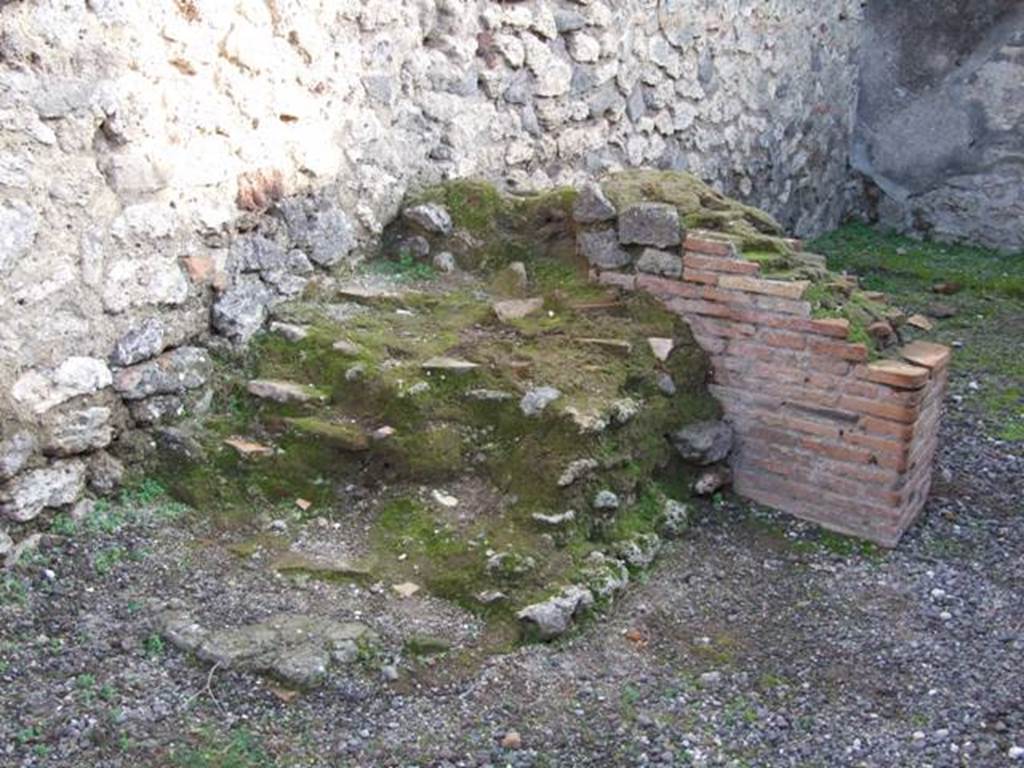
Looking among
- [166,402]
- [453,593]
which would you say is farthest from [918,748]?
[166,402]

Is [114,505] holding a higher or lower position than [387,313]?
lower

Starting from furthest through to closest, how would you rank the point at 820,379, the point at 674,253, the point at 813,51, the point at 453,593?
1. the point at 813,51
2. the point at 674,253
3. the point at 820,379
4. the point at 453,593

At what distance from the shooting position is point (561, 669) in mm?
3195

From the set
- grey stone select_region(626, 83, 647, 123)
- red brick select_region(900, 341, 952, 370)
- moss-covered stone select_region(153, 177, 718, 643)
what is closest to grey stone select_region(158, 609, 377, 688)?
moss-covered stone select_region(153, 177, 718, 643)

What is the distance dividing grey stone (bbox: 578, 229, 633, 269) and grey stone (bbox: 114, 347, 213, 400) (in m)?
1.49

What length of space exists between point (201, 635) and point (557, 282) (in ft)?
6.84

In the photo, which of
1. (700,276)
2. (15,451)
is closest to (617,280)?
(700,276)

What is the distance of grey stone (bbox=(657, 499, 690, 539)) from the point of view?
3953 millimetres

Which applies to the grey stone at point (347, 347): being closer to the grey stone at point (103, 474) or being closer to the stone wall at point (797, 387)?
the grey stone at point (103, 474)

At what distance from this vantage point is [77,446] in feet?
11.6

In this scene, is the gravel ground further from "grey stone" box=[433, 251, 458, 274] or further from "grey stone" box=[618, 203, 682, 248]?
"grey stone" box=[433, 251, 458, 274]

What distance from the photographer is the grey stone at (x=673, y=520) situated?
156 inches

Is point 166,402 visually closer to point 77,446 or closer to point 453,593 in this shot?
point 77,446

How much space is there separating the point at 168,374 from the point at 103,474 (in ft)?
1.26
